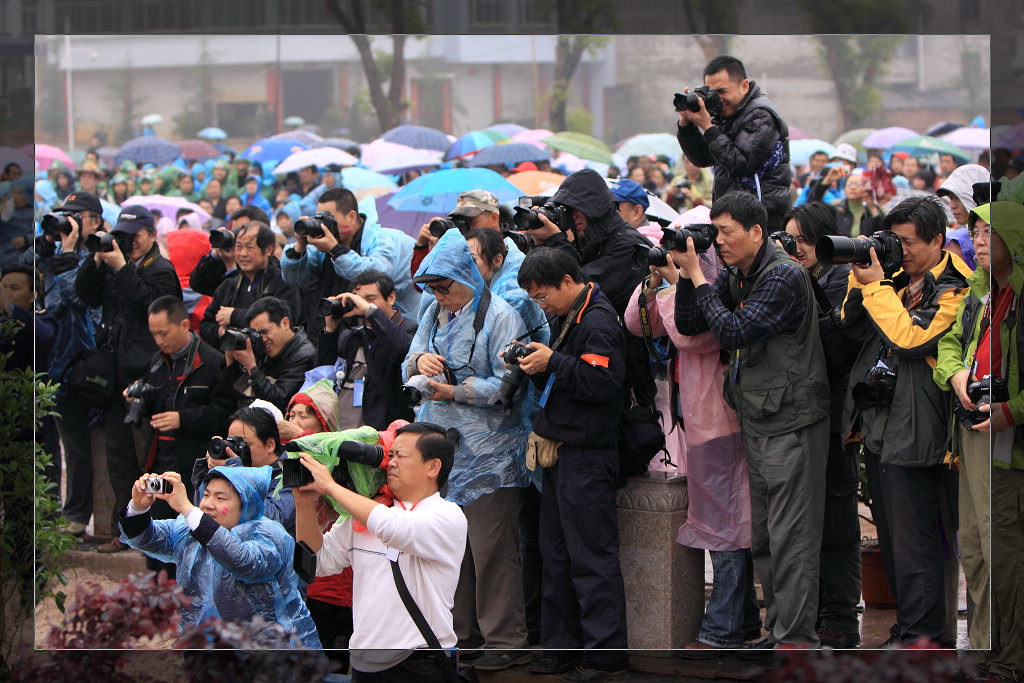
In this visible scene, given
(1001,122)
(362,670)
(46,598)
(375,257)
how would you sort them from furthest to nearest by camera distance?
1. (375,257)
2. (46,598)
3. (362,670)
4. (1001,122)

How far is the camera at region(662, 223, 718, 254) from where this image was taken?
4273 millimetres

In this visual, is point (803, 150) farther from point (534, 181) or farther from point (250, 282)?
point (250, 282)

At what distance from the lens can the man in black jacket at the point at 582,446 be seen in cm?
434

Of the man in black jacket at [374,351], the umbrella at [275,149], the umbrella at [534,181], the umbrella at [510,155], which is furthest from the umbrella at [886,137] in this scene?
the man in black jacket at [374,351]

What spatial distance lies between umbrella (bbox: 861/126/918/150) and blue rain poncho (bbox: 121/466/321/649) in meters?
13.5

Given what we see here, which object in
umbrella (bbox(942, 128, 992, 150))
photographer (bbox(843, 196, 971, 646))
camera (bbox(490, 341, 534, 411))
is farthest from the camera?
umbrella (bbox(942, 128, 992, 150))

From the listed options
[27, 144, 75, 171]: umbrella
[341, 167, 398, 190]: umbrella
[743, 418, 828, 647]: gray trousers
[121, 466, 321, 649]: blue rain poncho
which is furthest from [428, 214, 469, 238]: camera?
[27, 144, 75, 171]: umbrella

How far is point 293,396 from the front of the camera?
5254 mm

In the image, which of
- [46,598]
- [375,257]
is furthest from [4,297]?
[375,257]

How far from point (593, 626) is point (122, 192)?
42.1ft

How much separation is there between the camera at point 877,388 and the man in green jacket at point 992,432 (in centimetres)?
22

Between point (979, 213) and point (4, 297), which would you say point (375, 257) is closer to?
point (4, 297)

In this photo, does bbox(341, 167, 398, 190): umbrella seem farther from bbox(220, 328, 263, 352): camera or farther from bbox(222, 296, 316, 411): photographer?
bbox(220, 328, 263, 352): camera

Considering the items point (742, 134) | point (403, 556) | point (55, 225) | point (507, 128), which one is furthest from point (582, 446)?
point (507, 128)
